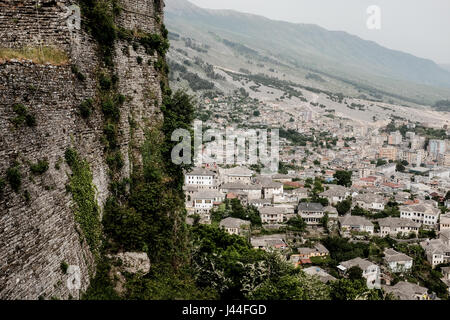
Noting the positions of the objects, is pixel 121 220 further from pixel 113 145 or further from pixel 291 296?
pixel 291 296

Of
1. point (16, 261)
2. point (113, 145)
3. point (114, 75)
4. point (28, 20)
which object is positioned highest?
point (28, 20)

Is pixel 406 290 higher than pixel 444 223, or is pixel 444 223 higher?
pixel 406 290

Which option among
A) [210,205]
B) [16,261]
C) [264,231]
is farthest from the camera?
[210,205]

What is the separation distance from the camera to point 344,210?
4981 centimetres

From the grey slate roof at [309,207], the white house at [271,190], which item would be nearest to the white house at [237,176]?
the white house at [271,190]

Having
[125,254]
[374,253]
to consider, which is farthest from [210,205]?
[125,254]

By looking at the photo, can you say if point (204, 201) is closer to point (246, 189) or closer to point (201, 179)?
point (246, 189)

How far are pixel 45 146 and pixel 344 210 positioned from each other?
47028mm

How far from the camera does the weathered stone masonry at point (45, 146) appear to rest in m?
6.37

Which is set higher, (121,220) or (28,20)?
(28,20)

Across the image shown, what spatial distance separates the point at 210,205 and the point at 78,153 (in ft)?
134

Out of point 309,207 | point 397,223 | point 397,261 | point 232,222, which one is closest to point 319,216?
point 309,207

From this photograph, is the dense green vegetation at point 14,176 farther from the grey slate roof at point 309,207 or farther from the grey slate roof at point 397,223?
the grey slate roof at point 397,223

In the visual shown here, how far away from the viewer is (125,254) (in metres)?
9.34
